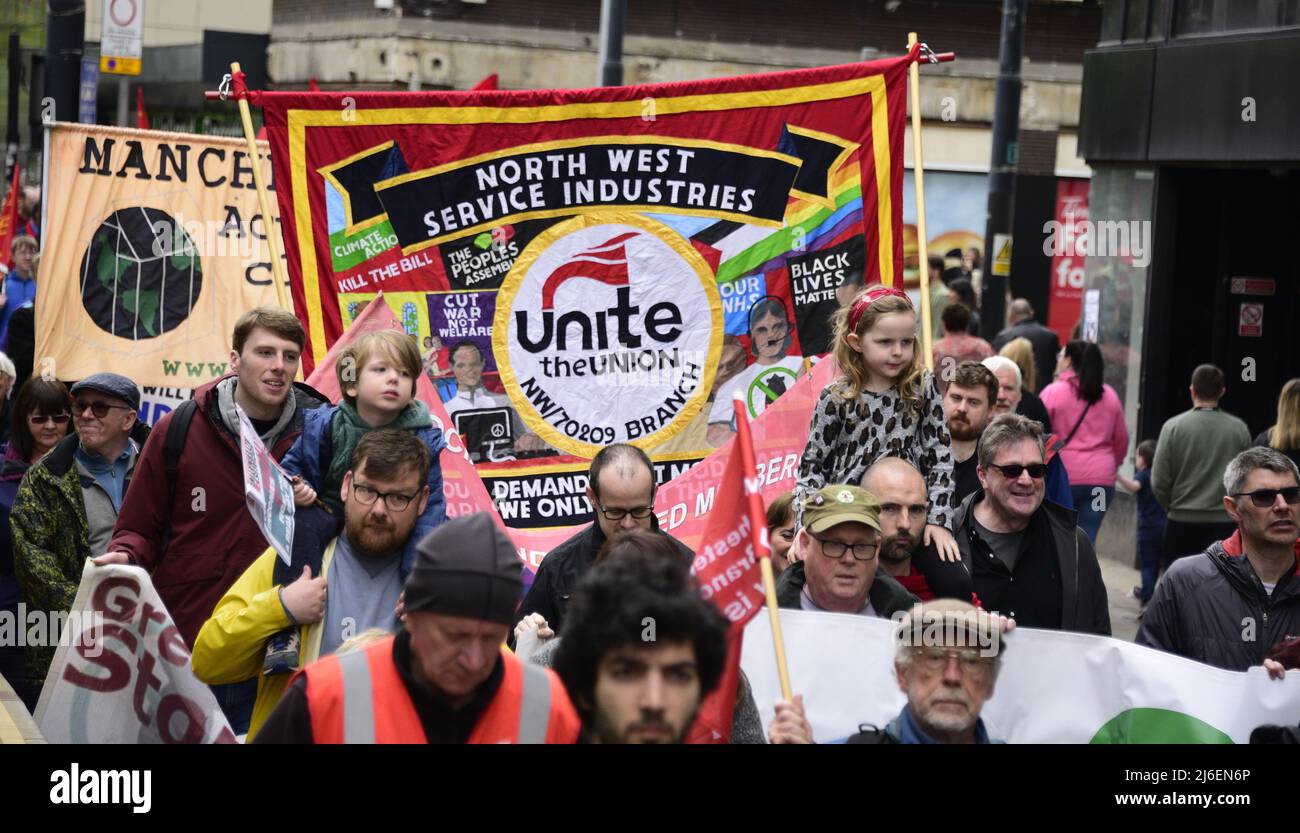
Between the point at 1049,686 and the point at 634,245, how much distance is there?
3070mm

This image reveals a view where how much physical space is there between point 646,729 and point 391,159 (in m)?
4.84

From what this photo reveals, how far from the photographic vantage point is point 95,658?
4.35 metres

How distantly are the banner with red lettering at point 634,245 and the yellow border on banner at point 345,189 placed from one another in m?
0.11

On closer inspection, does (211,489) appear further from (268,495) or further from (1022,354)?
(1022,354)

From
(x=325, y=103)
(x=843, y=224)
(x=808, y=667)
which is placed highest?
(x=325, y=103)

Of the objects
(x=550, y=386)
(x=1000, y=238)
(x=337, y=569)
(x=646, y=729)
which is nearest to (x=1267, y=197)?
(x=1000, y=238)

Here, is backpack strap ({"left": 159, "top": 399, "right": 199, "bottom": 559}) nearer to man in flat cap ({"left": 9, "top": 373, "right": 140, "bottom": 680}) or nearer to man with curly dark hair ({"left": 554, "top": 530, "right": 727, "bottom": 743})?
man in flat cap ({"left": 9, "top": 373, "right": 140, "bottom": 680})

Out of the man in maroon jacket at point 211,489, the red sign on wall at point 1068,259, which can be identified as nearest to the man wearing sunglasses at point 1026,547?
the man in maroon jacket at point 211,489

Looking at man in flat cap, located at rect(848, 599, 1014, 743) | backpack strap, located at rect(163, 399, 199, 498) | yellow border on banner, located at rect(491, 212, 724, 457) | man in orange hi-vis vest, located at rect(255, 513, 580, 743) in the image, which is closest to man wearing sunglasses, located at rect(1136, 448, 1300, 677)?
man in flat cap, located at rect(848, 599, 1014, 743)

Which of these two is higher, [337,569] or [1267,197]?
[1267,197]

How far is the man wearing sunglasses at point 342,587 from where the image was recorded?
4469 mm

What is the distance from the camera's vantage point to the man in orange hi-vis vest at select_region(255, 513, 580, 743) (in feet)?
10.5

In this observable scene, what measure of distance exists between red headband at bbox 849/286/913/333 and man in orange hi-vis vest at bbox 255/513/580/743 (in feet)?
10.1

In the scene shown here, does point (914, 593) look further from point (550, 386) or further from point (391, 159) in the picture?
point (391, 159)
